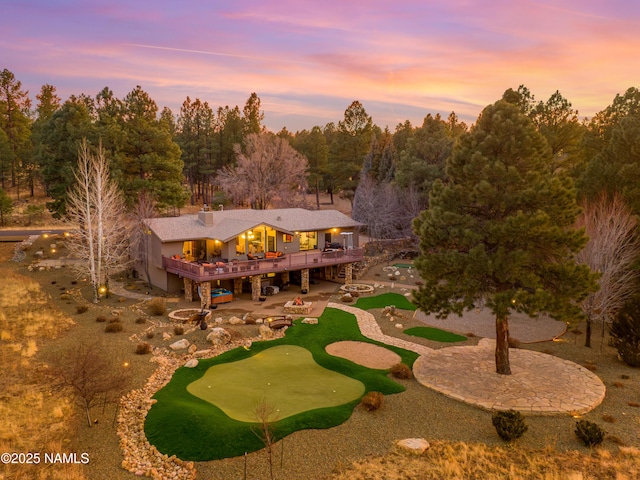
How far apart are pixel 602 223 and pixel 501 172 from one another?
10.1 m

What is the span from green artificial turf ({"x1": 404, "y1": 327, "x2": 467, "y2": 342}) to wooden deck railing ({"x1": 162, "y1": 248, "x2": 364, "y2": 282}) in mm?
10781

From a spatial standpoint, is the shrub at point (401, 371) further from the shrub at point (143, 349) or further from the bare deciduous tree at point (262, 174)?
the bare deciduous tree at point (262, 174)

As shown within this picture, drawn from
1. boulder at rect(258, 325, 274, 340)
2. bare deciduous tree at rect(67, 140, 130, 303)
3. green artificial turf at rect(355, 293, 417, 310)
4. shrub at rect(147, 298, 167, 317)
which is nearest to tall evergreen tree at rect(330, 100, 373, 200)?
green artificial turf at rect(355, 293, 417, 310)

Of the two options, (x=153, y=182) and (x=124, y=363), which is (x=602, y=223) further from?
(x=153, y=182)

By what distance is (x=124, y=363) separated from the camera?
58.5ft

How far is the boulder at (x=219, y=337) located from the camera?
2052 centimetres

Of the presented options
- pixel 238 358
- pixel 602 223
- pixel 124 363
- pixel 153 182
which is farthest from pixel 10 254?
pixel 602 223

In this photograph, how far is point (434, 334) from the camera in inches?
896

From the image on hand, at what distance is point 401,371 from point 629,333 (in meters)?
11.0

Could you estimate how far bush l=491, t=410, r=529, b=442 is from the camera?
1244cm

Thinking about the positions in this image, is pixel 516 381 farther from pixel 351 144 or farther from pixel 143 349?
pixel 351 144

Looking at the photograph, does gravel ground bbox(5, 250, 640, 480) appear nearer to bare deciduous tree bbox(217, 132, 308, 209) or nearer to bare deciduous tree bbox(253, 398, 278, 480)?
bare deciduous tree bbox(253, 398, 278, 480)

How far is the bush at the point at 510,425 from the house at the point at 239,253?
761 inches

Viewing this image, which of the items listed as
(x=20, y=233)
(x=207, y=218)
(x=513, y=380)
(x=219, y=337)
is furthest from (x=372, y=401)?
(x=20, y=233)
